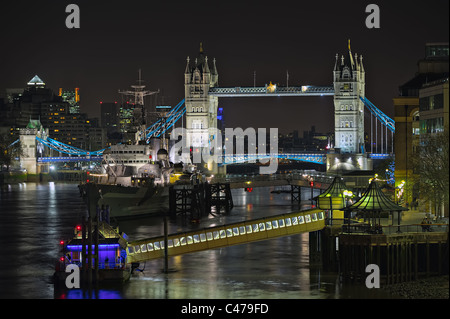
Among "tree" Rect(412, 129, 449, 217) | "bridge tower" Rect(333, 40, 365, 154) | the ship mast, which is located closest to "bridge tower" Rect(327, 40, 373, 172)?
"bridge tower" Rect(333, 40, 365, 154)

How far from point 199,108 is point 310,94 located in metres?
18.8

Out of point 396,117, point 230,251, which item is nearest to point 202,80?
point 396,117

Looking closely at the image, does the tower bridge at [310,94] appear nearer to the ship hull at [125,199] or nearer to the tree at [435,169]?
the ship hull at [125,199]

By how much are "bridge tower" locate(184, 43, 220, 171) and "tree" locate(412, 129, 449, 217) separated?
10627 cm

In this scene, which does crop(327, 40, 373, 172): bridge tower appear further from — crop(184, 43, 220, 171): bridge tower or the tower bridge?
crop(184, 43, 220, 171): bridge tower

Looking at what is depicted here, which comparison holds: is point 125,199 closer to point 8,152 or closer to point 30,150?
point 30,150

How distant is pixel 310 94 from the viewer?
149750 millimetres

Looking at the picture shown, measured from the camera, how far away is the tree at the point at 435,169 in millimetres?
44716

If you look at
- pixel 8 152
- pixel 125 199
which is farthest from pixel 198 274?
pixel 8 152

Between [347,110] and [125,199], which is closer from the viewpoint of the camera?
[125,199]

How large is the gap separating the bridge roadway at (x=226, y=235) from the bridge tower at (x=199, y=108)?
364 ft

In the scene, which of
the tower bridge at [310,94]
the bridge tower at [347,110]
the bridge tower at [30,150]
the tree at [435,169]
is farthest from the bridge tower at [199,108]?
the tree at [435,169]

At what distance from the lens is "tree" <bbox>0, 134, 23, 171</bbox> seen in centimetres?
17634
